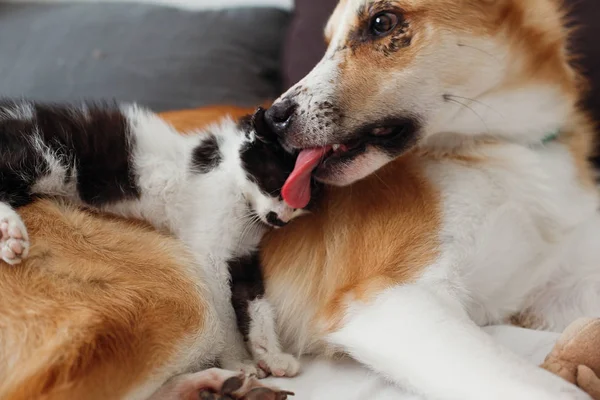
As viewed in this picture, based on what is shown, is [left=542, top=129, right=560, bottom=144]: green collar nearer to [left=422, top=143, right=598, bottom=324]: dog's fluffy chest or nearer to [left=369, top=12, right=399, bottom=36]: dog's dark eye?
[left=422, top=143, right=598, bottom=324]: dog's fluffy chest

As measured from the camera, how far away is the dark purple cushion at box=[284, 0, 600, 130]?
1649mm

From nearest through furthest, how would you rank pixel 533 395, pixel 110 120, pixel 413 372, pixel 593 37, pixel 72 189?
pixel 533 395
pixel 413 372
pixel 72 189
pixel 110 120
pixel 593 37

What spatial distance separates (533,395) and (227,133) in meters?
0.85

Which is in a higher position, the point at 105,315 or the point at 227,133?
the point at 227,133

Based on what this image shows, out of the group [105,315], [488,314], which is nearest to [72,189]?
[105,315]

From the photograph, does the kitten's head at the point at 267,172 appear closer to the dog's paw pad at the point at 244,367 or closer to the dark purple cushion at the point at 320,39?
the dog's paw pad at the point at 244,367

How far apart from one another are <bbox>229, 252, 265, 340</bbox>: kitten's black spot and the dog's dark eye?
54 centimetres

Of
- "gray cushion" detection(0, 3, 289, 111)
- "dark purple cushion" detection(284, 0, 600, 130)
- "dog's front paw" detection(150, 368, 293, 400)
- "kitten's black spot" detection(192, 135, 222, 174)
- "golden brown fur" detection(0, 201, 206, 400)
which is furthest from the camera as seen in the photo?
"gray cushion" detection(0, 3, 289, 111)

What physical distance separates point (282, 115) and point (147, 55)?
1216mm

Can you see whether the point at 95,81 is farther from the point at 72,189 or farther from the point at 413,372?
the point at 413,372

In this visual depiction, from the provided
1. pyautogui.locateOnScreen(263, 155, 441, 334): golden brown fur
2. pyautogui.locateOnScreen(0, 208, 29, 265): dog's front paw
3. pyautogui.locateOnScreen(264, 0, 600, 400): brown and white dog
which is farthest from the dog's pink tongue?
pyautogui.locateOnScreen(0, 208, 29, 265): dog's front paw

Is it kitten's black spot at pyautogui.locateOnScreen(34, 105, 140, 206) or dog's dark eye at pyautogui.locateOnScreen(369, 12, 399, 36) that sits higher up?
dog's dark eye at pyautogui.locateOnScreen(369, 12, 399, 36)

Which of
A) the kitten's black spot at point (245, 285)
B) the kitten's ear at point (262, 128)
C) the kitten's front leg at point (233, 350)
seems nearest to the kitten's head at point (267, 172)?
the kitten's ear at point (262, 128)

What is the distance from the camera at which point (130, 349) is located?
0.90 m
